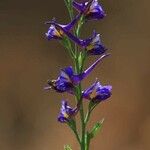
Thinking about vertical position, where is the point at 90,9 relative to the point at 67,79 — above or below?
above

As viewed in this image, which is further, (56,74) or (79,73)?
(56,74)

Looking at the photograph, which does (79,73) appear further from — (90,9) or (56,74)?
(56,74)

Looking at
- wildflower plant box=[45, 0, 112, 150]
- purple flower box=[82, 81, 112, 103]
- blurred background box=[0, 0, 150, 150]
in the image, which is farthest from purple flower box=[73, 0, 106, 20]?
blurred background box=[0, 0, 150, 150]

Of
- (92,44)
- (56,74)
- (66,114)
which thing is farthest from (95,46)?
(56,74)

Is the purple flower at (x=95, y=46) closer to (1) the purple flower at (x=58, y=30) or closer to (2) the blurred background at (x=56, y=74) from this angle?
(1) the purple flower at (x=58, y=30)

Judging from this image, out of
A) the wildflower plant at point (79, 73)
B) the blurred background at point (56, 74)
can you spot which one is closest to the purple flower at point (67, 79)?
the wildflower plant at point (79, 73)

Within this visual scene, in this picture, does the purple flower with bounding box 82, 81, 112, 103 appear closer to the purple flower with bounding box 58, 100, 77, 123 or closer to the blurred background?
the purple flower with bounding box 58, 100, 77, 123
